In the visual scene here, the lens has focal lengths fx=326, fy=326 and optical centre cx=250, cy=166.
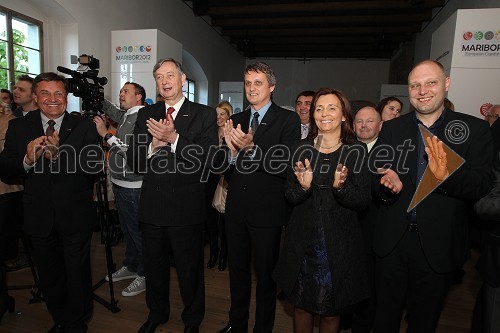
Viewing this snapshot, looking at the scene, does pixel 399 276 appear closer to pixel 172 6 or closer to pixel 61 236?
pixel 61 236

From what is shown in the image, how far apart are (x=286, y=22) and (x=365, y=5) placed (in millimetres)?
2246

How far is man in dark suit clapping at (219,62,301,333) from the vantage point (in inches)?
75.9

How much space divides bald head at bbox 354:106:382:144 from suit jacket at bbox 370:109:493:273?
0.65m

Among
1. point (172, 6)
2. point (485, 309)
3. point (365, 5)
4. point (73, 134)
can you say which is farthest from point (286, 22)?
point (485, 309)

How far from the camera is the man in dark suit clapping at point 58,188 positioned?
189 cm

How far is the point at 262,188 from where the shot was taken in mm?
1949

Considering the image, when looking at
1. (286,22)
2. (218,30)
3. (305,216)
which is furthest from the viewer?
(218,30)

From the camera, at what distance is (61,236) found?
1968 mm

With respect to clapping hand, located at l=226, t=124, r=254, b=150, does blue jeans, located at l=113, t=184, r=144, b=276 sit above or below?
below

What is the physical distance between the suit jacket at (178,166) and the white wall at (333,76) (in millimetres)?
11503

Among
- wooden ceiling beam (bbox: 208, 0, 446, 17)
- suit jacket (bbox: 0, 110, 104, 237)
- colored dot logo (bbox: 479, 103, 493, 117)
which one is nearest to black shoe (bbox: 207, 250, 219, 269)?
suit jacket (bbox: 0, 110, 104, 237)

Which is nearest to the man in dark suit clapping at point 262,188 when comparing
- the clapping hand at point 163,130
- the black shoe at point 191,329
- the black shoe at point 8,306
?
the clapping hand at point 163,130

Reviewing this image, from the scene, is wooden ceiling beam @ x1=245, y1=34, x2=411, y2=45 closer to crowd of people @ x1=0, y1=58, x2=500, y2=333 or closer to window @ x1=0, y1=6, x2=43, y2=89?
window @ x1=0, y1=6, x2=43, y2=89

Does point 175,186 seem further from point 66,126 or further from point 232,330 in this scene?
point 232,330
